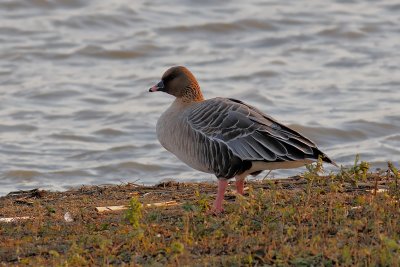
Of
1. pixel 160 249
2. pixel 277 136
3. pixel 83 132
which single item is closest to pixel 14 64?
pixel 83 132

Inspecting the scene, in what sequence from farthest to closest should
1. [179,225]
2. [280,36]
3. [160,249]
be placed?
[280,36]
[179,225]
[160,249]

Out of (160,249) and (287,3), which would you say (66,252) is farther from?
(287,3)

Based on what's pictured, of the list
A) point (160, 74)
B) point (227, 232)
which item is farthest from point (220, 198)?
point (160, 74)

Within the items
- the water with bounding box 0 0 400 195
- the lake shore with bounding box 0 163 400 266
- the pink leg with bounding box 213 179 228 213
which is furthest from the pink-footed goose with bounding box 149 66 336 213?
the water with bounding box 0 0 400 195

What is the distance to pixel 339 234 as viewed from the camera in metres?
Answer: 6.59

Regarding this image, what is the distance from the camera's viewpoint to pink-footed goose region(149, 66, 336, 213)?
8031 mm

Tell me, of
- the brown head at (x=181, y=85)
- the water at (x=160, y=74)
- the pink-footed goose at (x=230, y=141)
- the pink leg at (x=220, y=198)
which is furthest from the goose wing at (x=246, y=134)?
the water at (x=160, y=74)

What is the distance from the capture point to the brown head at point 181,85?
30.7ft

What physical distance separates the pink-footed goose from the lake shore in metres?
0.28

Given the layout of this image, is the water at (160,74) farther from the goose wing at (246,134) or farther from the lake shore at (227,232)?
the lake shore at (227,232)

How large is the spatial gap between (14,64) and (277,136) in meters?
11.2

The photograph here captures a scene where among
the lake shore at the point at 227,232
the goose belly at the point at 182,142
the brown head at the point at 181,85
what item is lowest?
the lake shore at the point at 227,232

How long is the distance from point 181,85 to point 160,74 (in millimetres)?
8482

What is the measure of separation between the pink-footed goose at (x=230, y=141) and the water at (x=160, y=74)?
3.93 m
